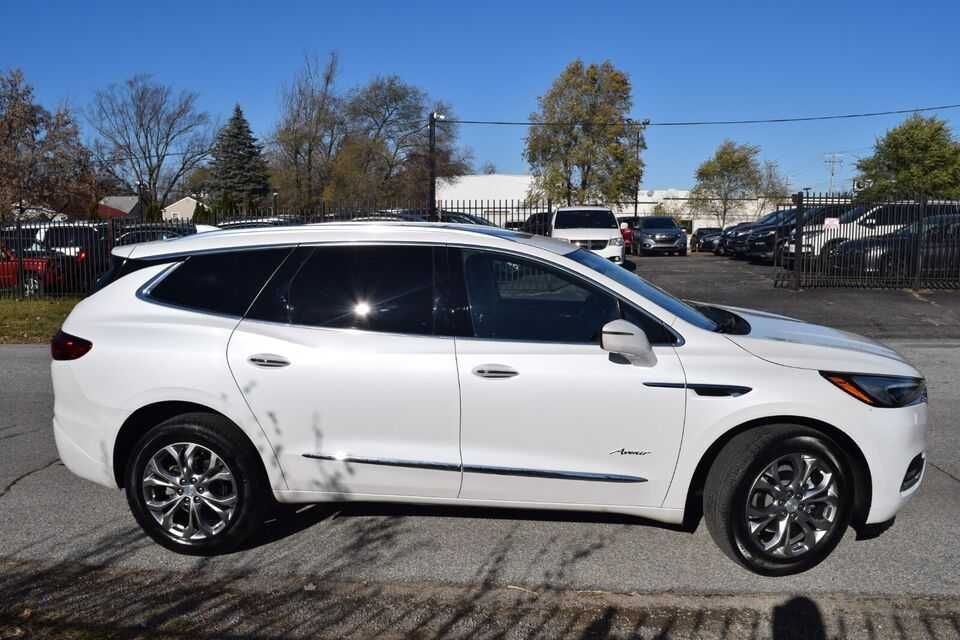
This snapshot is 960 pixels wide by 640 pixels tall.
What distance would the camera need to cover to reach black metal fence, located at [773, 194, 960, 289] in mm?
18016

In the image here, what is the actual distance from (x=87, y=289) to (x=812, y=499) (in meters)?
17.5

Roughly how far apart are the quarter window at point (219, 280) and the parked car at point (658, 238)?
31.2 metres

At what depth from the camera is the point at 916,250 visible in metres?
18.0

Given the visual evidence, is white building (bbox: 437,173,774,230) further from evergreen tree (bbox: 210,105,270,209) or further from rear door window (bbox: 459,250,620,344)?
rear door window (bbox: 459,250,620,344)

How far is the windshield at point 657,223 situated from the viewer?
3609 centimetres

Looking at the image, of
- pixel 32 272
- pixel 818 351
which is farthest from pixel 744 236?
pixel 818 351

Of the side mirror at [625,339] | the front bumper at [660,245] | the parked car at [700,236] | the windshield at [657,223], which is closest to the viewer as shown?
the side mirror at [625,339]

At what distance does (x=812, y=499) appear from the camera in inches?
169

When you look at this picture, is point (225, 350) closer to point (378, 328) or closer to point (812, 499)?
point (378, 328)

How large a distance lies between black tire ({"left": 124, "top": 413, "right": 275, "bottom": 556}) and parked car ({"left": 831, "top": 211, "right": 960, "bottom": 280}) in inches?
657

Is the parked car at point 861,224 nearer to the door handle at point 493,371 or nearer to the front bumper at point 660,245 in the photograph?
the door handle at point 493,371

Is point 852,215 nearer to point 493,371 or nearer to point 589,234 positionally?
point 589,234

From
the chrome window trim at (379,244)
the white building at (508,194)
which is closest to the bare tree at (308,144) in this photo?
the white building at (508,194)

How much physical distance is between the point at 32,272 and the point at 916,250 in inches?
738
